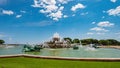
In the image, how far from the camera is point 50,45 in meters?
83.1

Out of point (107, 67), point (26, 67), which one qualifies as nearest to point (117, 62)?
point (107, 67)

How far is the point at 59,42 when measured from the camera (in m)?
83.8

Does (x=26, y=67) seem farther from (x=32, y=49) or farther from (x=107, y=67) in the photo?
(x=32, y=49)

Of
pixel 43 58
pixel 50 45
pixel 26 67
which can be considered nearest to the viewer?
pixel 26 67

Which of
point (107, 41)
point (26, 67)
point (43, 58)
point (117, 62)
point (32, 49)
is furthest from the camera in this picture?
point (107, 41)

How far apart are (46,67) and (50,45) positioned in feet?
228

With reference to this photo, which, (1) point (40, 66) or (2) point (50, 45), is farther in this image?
(2) point (50, 45)

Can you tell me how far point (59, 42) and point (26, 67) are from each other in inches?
2757

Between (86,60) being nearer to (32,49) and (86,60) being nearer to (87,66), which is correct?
(87,66)

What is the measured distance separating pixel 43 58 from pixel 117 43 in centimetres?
10887

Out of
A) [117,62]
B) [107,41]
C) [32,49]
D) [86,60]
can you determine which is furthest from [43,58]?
[107,41]

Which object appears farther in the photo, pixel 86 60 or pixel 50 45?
pixel 50 45

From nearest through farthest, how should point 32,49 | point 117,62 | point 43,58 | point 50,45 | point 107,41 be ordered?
point 117,62 → point 43,58 → point 32,49 → point 50,45 → point 107,41

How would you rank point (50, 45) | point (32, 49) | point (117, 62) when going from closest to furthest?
point (117, 62)
point (32, 49)
point (50, 45)
